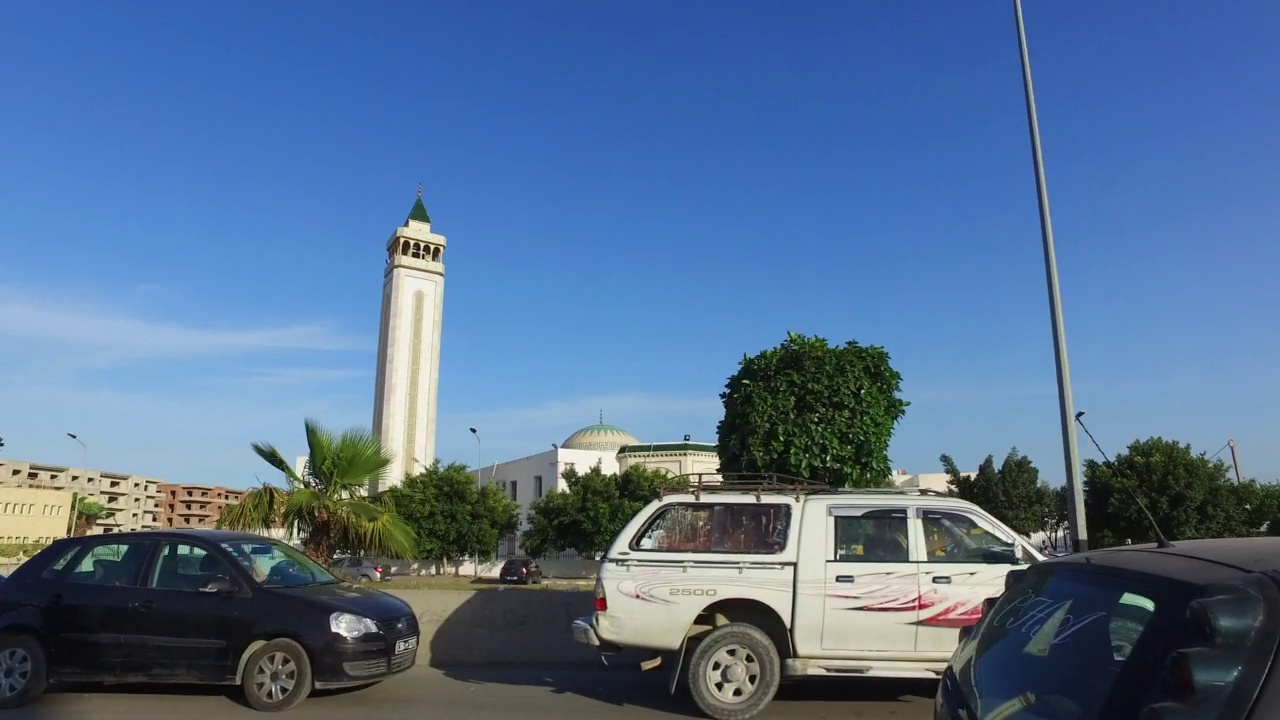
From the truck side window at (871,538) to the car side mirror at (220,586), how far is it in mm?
5571

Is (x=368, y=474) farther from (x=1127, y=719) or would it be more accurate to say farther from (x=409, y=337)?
(x=409, y=337)

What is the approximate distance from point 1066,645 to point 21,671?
9034mm

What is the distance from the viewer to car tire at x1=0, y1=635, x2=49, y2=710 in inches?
314

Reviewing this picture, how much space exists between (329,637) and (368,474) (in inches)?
252

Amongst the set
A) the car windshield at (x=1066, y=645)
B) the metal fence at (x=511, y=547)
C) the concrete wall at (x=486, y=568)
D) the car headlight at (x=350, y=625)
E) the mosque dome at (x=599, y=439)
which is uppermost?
the mosque dome at (x=599, y=439)

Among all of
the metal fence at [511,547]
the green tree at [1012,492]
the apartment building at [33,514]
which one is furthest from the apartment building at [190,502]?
the green tree at [1012,492]

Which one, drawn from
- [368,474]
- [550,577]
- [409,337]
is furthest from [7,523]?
[368,474]

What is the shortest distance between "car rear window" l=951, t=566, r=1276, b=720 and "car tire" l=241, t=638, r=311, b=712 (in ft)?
20.9

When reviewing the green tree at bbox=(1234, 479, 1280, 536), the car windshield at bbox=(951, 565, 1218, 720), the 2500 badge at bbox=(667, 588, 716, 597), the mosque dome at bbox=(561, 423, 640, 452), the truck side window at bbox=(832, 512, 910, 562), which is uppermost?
the mosque dome at bbox=(561, 423, 640, 452)

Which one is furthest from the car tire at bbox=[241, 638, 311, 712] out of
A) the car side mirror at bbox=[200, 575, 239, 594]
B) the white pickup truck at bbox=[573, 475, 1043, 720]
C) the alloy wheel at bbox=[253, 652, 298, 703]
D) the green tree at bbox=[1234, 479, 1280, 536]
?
the green tree at bbox=[1234, 479, 1280, 536]

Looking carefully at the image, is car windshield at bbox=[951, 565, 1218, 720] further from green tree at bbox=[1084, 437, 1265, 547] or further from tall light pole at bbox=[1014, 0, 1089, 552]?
green tree at bbox=[1084, 437, 1265, 547]

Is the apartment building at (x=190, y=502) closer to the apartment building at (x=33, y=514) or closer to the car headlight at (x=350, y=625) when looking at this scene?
the apartment building at (x=33, y=514)

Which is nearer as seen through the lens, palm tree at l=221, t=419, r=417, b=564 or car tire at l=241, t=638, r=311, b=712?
car tire at l=241, t=638, r=311, b=712

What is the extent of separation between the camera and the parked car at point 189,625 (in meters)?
7.86
